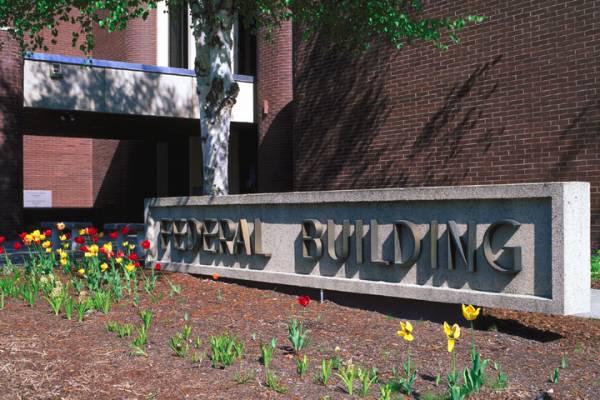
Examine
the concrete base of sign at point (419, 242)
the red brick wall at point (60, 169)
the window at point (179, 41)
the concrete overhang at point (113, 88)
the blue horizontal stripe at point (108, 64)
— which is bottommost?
the concrete base of sign at point (419, 242)

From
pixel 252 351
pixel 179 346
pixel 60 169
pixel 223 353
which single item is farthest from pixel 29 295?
pixel 60 169

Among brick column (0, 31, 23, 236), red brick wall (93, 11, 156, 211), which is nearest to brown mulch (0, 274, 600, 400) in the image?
brick column (0, 31, 23, 236)

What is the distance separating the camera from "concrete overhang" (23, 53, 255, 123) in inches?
759

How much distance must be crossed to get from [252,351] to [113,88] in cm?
1608

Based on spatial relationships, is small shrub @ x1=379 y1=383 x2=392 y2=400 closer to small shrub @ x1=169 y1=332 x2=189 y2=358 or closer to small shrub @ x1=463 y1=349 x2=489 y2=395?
small shrub @ x1=463 y1=349 x2=489 y2=395

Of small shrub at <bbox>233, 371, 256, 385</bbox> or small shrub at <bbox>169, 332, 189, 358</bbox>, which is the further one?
small shrub at <bbox>169, 332, 189, 358</bbox>

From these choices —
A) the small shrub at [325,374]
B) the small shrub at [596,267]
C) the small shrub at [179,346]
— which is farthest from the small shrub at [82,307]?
the small shrub at [596,267]

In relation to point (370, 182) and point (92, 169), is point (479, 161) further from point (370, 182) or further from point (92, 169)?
point (92, 169)

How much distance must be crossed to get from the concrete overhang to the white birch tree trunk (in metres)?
8.49

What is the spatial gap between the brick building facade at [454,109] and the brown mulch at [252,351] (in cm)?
553

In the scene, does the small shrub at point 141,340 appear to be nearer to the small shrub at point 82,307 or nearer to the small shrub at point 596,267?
the small shrub at point 82,307

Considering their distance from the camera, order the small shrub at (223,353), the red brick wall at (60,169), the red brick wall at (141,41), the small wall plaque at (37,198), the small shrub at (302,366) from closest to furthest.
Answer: the small shrub at (302,366)
the small shrub at (223,353)
the red brick wall at (141,41)
the small wall plaque at (37,198)
the red brick wall at (60,169)

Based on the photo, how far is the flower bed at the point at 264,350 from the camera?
15.3 feet

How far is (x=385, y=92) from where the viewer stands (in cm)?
1512
